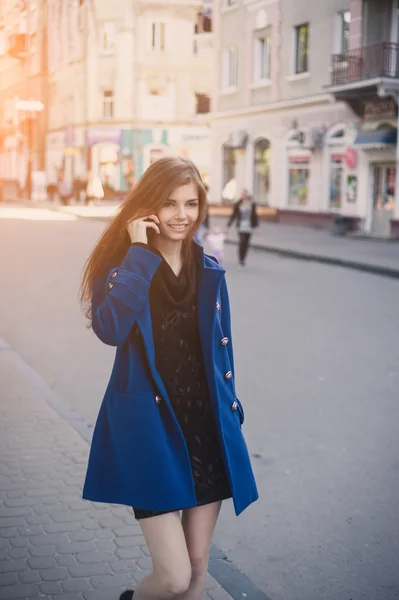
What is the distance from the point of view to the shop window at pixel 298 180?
32.3 metres

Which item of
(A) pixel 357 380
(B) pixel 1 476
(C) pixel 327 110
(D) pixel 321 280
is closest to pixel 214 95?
(C) pixel 327 110

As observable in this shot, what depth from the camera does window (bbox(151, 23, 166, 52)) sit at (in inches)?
2104

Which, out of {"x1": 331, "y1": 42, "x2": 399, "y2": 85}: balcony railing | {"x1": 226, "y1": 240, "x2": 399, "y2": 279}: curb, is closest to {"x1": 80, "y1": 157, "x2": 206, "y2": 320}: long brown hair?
{"x1": 226, "y1": 240, "x2": 399, "y2": 279}: curb

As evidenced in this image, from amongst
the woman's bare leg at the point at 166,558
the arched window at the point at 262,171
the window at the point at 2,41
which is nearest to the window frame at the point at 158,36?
the arched window at the point at 262,171

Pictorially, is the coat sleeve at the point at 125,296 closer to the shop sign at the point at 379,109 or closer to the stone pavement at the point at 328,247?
the stone pavement at the point at 328,247

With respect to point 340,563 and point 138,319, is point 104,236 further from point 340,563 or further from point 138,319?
point 340,563

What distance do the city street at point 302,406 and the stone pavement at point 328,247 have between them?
293 centimetres

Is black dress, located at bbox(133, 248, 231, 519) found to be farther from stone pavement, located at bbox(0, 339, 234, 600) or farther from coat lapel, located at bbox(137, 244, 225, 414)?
stone pavement, located at bbox(0, 339, 234, 600)

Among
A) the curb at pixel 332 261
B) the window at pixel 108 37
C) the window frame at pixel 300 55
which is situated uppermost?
the window at pixel 108 37

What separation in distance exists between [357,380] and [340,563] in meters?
3.92

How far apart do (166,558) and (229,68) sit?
122 feet

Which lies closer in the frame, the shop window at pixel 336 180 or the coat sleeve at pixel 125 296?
the coat sleeve at pixel 125 296

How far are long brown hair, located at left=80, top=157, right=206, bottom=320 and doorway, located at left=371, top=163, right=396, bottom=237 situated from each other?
24698 millimetres

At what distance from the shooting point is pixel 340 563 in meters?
4.16
